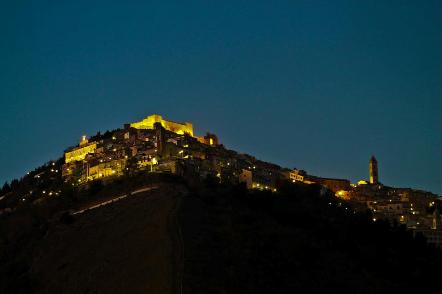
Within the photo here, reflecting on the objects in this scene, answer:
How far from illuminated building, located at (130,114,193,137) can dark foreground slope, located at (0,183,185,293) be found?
25459 millimetres

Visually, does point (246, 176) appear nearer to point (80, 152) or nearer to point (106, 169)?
point (106, 169)

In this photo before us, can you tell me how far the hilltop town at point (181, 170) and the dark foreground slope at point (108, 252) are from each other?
10.2 metres

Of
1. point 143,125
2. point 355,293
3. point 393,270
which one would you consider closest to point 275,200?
point 393,270

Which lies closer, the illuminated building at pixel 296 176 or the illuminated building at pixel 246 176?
the illuminated building at pixel 246 176

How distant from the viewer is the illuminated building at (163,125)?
8544 cm

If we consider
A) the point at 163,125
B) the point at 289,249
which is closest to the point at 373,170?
the point at 163,125

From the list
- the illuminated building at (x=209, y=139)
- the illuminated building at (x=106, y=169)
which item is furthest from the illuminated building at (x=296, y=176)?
the illuminated building at (x=106, y=169)

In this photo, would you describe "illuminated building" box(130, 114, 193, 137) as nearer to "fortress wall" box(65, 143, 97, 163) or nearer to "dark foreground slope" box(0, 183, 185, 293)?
"fortress wall" box(65, 143, 97, 163)

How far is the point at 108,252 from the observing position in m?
47.8

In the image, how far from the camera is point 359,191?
9525cm

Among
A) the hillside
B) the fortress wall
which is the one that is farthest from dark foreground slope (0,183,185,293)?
the fortress wall

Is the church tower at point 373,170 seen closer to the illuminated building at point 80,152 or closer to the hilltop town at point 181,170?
the hilltop town at point 181,170

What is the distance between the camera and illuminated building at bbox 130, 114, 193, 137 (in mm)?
85438

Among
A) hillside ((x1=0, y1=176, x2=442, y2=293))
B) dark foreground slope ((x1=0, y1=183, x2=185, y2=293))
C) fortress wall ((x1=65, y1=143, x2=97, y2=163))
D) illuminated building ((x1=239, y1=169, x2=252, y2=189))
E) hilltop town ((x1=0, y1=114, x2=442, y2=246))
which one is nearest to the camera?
dark foreground slope ((x1=0, y1=183, x2=185, y2=293))
